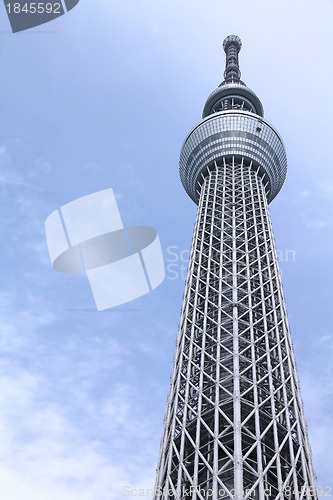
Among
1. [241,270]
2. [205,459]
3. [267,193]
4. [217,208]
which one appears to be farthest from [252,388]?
[267,193]

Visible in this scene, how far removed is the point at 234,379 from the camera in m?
47.3

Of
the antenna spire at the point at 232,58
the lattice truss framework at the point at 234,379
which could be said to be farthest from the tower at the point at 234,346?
the antenna spire at the point at 232,58

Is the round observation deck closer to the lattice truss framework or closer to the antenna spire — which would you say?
the lattice truss framework

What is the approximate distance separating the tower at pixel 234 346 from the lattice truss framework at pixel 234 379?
0.12 m

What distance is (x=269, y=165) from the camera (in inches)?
3219

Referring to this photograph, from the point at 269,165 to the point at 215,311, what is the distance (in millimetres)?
33575

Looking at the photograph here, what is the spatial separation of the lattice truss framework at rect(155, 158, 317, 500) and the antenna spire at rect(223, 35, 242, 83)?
125 ft

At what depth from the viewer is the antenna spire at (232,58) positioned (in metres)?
102

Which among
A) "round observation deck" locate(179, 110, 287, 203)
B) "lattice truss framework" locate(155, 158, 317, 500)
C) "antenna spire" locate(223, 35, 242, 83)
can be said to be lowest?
"lattice truss framework" locate(155, 158, 317, 500)

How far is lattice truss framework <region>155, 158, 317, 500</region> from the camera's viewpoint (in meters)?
40.7

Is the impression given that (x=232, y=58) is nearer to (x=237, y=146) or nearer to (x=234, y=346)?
(x=237, y=146)

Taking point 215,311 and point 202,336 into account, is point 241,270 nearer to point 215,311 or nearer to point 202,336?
point 215,311

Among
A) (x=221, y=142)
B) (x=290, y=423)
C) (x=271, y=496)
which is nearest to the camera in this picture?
(x=271, y=496)

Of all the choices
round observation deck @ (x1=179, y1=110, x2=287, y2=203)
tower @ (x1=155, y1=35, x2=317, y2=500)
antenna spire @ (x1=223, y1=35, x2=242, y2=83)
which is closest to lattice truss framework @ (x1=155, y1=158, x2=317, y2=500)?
tower @ (x1=155, y1=35, x2=317, y2=500)
